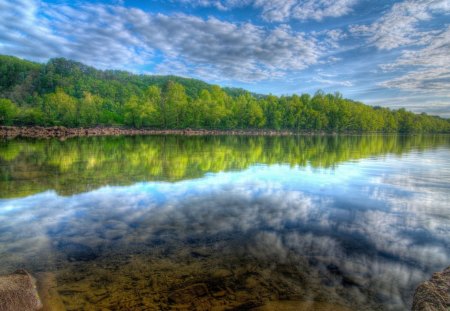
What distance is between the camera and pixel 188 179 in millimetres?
16734

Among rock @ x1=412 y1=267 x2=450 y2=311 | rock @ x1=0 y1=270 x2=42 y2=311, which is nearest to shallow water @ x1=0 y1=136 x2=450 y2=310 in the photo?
rock @ x1=0 y1=270 x2=42 y2=311

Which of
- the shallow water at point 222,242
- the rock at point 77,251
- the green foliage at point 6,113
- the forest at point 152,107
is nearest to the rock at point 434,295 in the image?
the shallow water at point 222,242

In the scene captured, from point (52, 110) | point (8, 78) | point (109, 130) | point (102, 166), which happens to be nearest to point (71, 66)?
point (8, 78)

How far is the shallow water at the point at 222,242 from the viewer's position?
18.6 ft

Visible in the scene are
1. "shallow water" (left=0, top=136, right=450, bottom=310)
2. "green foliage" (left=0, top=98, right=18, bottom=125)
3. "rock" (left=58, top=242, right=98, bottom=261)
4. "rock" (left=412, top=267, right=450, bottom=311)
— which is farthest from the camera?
"green foliage" (left=0, top=98, right=18, bottom=125)

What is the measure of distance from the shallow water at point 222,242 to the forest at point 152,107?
96.3 m

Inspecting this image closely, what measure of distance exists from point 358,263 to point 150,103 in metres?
113

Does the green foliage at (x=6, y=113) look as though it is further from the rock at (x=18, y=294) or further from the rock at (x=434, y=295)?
the rock at (x=434, y=295)

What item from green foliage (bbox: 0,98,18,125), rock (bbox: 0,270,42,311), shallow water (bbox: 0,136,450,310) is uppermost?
green foliage (bbox: 0,98,18,125)

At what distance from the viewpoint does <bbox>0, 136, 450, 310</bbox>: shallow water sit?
5668 mm

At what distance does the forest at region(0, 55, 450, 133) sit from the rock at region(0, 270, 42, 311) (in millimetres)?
104774

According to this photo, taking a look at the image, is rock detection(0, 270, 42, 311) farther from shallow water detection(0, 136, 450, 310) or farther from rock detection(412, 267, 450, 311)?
rock detection(412, 267, 450, 311)

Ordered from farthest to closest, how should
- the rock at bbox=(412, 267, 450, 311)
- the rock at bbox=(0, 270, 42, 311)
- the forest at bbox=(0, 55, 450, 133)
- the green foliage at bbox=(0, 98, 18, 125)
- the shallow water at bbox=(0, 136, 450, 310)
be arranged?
the forest at bbox=(0, 55, 450, 133), the green foliage at bbox=(0, 98, 18, 125), the shallow water at bbox=(0, 136, 450, 310), the rock at bbox=(0, 270, 42, 311), the rock at bbox=(412, 267, 450, 311)

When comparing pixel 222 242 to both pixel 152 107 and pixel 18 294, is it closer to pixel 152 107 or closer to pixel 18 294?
pixel 18 294
